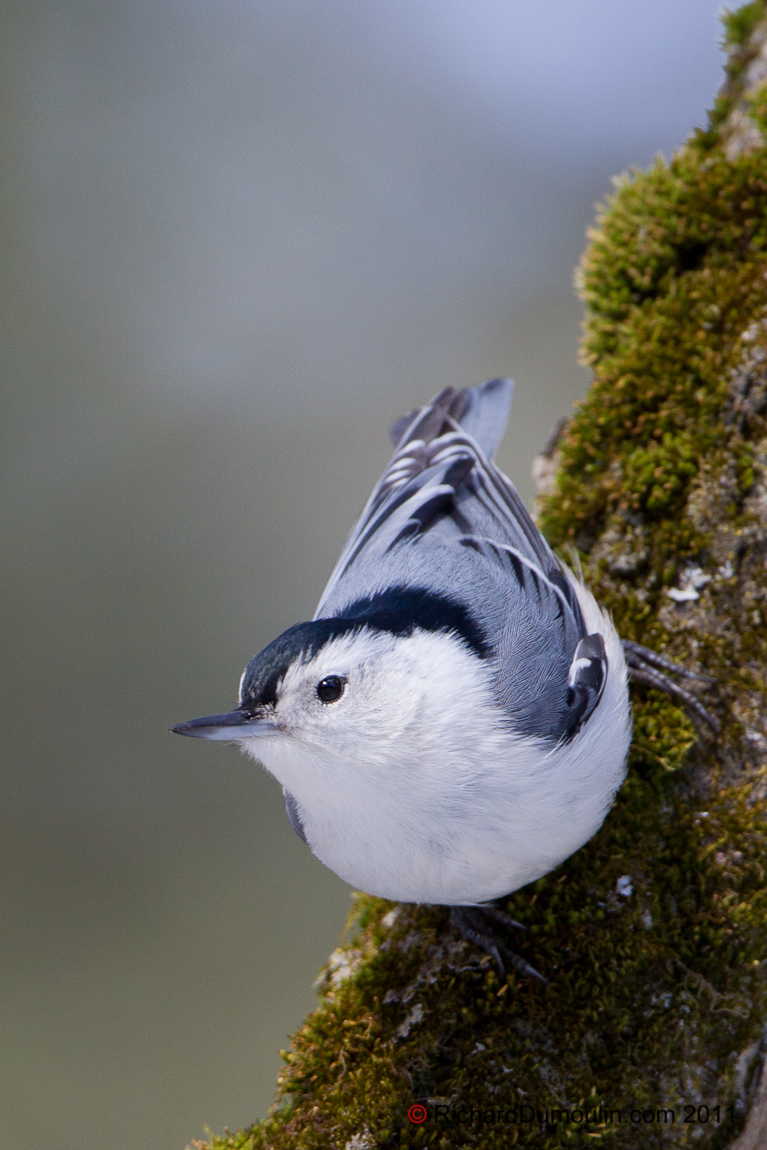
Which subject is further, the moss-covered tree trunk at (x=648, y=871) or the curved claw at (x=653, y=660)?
the curved claw at (x=653, y=660)

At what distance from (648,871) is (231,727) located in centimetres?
92

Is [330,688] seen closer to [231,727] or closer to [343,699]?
[343,699]

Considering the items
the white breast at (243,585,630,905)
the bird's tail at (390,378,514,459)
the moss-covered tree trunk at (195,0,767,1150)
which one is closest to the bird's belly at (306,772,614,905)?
the white breast at (243,585,630,905)

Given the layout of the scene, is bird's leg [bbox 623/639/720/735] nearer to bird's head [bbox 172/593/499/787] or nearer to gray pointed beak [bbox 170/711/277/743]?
bird's head [bbox 172/593/499/787]

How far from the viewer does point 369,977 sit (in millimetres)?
1738

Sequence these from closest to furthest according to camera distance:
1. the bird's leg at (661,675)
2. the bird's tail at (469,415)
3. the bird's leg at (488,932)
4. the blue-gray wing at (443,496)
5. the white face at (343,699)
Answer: the white face at (343,699), the bird's leg at (488,932), the bird's leg at (661,675), the blue-gray wing at (443,496), the bird's tail at (469,415)

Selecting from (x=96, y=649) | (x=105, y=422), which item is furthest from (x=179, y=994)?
(x=105, y=422)

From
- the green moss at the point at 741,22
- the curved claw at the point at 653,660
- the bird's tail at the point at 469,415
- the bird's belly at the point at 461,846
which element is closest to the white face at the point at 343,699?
the bird's belly at the point at 461,846

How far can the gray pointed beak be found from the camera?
1.54 metres

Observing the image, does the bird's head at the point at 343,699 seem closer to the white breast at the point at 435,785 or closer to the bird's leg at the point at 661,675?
the white breast at the point at 435,785

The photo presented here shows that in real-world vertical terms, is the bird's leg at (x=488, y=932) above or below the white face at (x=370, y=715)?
below

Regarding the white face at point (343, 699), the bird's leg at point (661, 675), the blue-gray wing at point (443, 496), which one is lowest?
the white face at point (343, 699)

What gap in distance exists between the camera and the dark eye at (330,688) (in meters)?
1.52

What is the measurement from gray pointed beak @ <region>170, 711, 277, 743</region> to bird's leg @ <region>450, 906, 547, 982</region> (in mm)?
595
